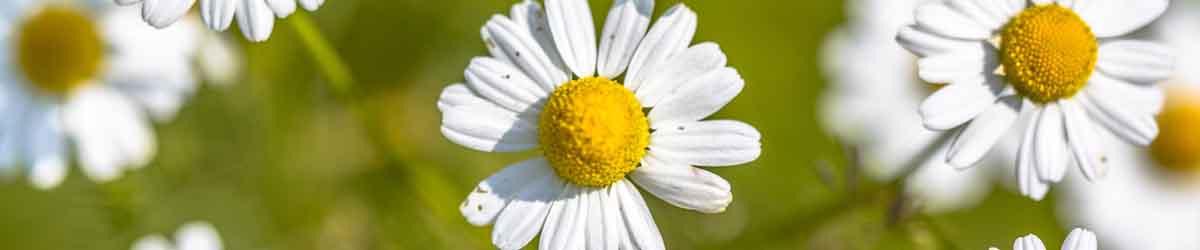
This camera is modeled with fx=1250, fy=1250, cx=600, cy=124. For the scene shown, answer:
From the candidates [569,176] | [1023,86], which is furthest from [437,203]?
[1023,86]

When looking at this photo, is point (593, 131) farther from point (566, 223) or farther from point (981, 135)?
point (981, 135)

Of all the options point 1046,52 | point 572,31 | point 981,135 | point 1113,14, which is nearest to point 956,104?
point 981,135

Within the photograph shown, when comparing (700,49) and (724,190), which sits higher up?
(700,49)

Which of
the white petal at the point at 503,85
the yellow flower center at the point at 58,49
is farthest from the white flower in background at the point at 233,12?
the yellow flower center at the point at 58,49

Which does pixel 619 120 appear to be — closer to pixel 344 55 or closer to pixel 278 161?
pixel 278 161

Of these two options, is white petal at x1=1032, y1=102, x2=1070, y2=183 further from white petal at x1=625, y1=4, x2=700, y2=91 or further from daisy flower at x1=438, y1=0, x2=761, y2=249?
white petal at x1=625, y1=4, x2=700, y2=91

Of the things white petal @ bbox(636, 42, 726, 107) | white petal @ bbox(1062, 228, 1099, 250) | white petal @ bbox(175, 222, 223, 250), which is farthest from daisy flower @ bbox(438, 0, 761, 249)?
white petal @ bbox(175, 222, 223, 250)
